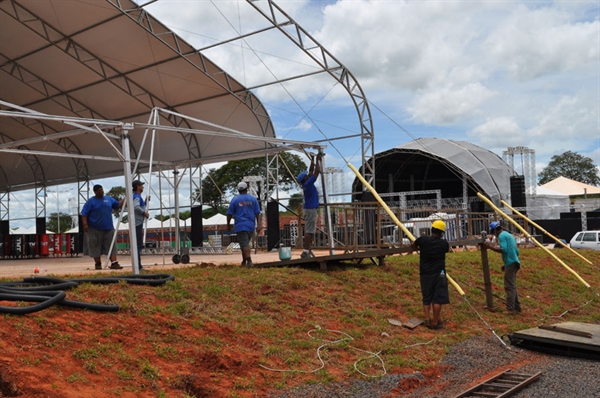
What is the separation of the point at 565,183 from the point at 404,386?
55.4 meters

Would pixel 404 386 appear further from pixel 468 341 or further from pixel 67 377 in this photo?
pixel 67 377

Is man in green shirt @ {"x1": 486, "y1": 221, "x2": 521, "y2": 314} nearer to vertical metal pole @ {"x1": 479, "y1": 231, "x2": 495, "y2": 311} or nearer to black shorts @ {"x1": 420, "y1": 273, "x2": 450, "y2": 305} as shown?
vertical metal pole @ {"x1": 479, "y1": 231, "x2": 495, "y2": 311}

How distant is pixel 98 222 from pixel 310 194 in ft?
14.2

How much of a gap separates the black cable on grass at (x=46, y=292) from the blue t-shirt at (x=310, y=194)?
440 cm

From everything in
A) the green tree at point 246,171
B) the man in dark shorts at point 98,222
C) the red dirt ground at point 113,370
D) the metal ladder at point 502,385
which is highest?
the green tree at point 246,171

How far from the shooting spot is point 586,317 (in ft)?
46.9

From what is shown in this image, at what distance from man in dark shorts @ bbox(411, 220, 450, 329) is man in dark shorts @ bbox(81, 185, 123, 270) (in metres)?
6.20

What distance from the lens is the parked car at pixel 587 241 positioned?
3033 centimetres

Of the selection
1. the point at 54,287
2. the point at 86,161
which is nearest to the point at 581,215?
the point at 86,161

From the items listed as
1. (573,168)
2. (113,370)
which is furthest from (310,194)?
(573,168)

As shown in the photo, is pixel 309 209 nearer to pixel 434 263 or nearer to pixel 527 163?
pixel 434 263

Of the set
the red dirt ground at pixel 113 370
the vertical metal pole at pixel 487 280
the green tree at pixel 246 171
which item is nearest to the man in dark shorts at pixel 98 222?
the red dirt ground at pixel 113 370

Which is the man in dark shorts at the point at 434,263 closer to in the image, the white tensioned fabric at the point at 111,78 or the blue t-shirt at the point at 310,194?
the blue t-shirt at the point at 310,194

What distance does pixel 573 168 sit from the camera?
8869 centimetres
